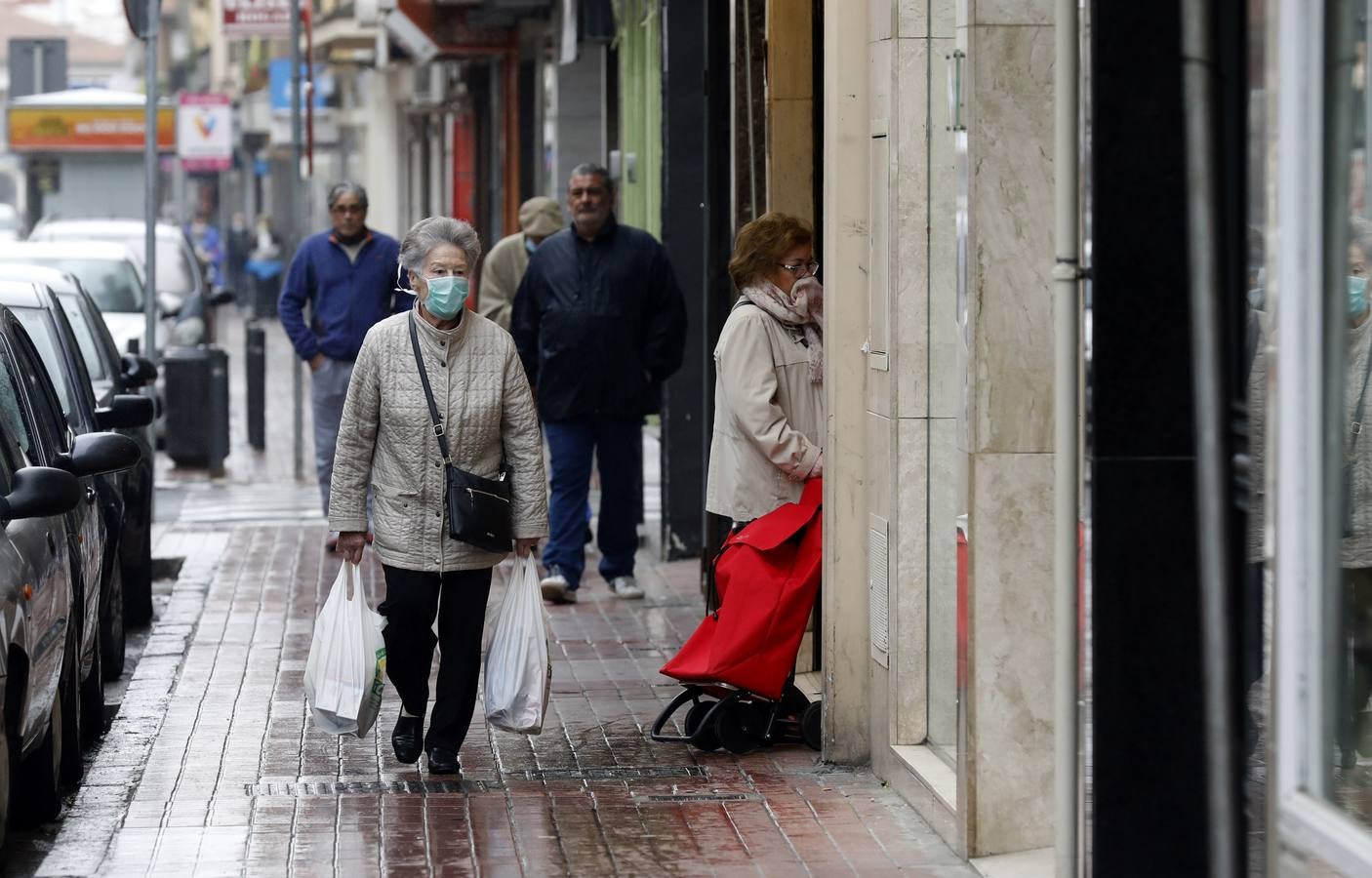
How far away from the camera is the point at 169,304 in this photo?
2169 centimetres

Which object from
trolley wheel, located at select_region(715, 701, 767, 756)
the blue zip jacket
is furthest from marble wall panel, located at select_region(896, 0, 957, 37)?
the blue zip jacket

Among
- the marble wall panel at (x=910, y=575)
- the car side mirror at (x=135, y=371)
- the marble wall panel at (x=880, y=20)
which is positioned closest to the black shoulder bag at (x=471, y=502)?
the marble wall panel at (x=910, y=575)

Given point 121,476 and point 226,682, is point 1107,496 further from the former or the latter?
point 121,476

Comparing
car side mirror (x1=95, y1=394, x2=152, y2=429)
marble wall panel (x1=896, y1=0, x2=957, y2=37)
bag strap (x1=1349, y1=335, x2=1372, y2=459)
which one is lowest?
car side mirror (x1=95, y1=394, x2=152, y2=429)

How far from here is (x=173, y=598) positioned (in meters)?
11.7

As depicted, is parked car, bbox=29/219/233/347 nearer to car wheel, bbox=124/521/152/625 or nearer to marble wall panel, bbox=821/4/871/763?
car wheel, bbox=124/521/152/625

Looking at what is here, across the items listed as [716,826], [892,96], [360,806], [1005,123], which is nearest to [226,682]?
[360,806]

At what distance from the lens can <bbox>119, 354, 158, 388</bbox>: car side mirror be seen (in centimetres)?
1137

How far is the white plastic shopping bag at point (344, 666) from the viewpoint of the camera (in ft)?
23.8

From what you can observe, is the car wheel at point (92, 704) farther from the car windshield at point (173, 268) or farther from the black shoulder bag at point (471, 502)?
the car windshield at point (173, 268)

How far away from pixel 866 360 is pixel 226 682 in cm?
311

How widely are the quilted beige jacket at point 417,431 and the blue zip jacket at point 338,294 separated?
5577 millimetres

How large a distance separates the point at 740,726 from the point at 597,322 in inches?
139

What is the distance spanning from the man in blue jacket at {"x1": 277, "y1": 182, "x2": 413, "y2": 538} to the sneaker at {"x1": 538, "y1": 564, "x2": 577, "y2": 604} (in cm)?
209
